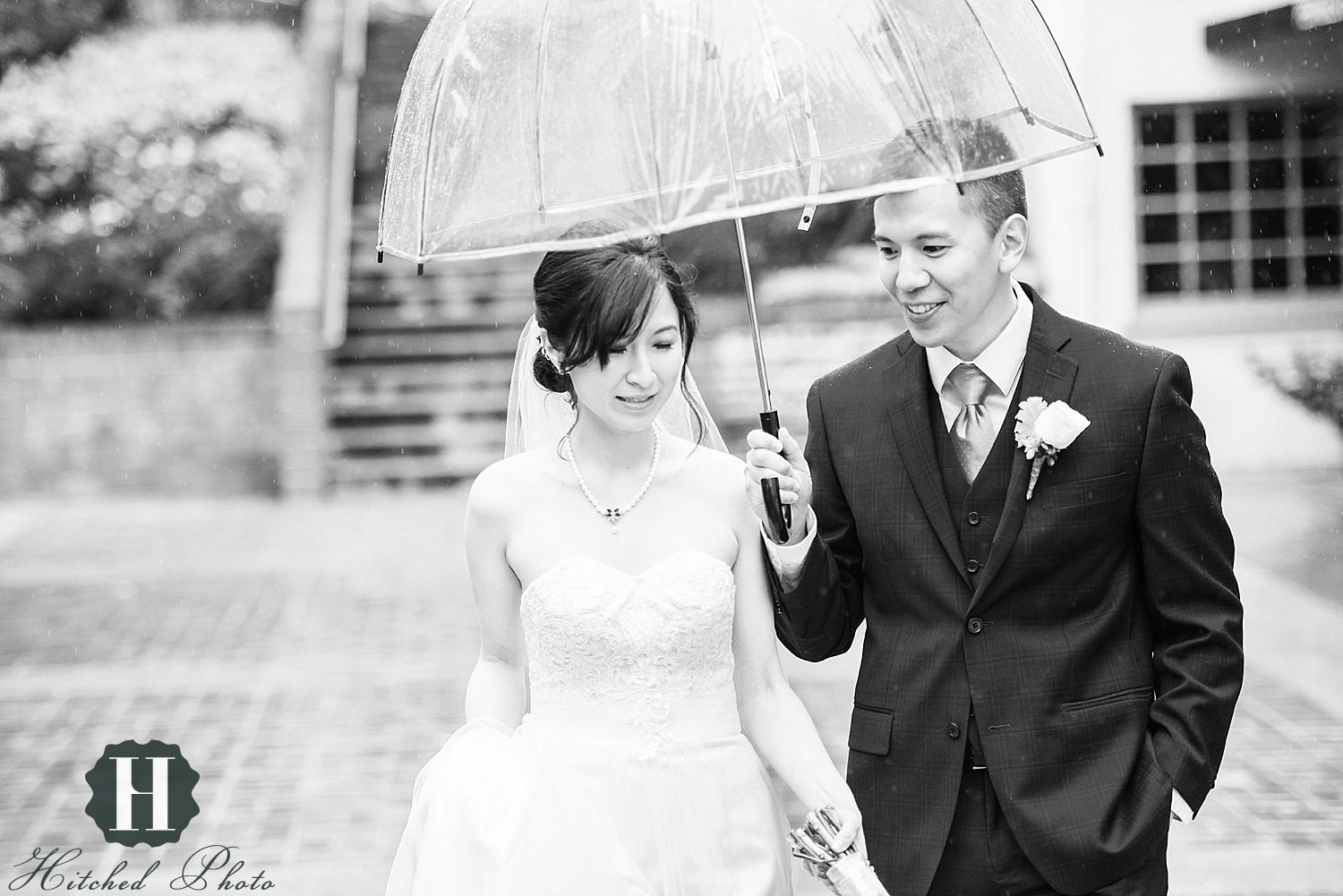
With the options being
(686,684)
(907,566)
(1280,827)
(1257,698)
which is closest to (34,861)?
(686,684)

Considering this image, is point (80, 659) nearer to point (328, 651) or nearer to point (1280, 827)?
point (328, 651)

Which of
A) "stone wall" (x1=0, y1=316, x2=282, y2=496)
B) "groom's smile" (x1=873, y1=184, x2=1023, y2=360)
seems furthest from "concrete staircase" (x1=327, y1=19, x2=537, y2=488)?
"groom's smile" (x1=873, y1=184, x2=1023, y2=360)

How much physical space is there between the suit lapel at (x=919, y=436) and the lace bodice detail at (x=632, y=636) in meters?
0.43

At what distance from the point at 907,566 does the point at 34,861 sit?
4305 mm

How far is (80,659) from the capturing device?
866 centimetres

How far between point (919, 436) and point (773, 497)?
44 cm

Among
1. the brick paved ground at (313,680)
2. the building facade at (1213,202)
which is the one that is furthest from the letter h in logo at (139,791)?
the building facade at (1213,202)

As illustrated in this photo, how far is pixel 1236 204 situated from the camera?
47.0ft

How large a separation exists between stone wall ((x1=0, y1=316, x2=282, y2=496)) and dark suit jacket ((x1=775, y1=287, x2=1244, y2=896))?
36.9ft

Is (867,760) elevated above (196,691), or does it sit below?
above

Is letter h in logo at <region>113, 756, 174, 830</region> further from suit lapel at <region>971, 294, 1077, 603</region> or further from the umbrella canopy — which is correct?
suit lapel at <region>971, 294, 1077, 603</region>

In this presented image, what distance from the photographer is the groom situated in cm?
286

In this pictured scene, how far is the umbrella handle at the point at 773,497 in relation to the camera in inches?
107

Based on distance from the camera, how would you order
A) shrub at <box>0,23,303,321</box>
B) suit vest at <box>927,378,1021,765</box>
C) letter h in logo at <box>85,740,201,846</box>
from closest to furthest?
suit vest at <box>927,378,1021,765</box> < letter h in logo at <box>85,740,201,846</box> < shrub at <box>0,23,303,321</box>
